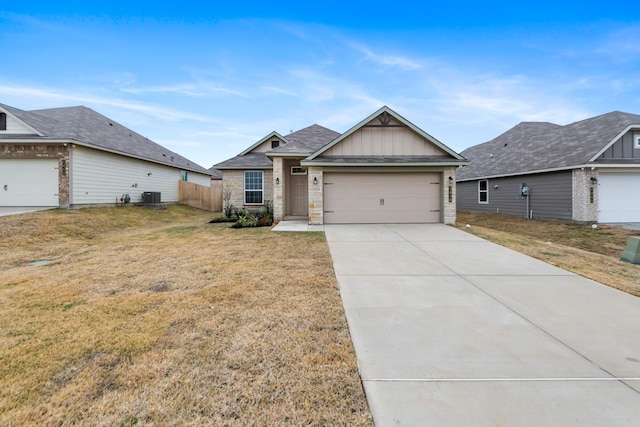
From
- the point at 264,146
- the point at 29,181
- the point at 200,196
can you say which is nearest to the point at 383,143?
the point at 264,146

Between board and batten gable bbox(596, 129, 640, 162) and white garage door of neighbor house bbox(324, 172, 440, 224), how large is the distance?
836cm

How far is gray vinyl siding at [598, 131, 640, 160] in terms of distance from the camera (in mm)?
12406

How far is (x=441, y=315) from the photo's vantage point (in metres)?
3.39

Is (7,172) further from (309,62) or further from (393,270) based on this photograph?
(393,270)

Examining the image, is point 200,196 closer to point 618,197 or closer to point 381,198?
point 381,198

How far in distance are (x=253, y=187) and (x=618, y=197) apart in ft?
57.0

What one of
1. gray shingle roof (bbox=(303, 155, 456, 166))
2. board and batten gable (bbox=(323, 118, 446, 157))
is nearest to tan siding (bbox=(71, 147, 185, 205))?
gray shingle roof (bbox=(303, 155, 456, 166))

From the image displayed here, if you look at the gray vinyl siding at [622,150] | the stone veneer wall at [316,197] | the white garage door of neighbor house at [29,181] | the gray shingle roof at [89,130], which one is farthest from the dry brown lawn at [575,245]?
the white garage door of neighbor house at [29,181]

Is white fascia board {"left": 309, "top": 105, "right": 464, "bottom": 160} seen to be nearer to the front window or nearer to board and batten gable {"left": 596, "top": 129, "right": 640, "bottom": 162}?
the front window

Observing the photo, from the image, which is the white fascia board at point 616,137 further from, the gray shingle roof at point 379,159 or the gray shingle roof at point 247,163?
the gray shingle roof at point 247,163

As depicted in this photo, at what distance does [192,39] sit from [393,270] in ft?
47.2

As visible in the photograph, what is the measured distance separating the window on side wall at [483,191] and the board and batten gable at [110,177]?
22100 mm

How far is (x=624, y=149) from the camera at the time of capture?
12.4m

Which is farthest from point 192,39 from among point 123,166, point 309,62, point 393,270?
point 393,270
